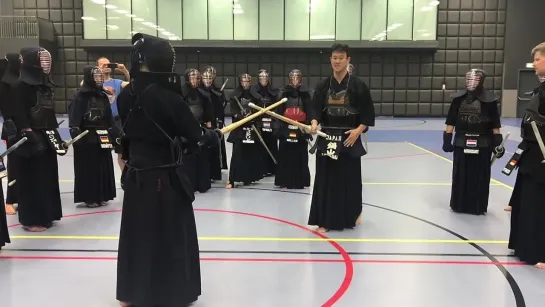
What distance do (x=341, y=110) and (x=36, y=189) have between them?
4022 millimetres

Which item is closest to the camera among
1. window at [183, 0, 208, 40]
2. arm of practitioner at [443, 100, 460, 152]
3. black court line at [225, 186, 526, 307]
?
black court line at [225, 186, 526, 307]

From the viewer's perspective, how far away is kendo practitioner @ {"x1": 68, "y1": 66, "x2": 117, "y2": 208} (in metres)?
6.96

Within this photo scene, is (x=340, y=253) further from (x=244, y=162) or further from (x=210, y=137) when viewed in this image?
(x=244, y=162)

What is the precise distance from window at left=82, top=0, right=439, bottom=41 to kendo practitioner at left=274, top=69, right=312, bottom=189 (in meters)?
16.1

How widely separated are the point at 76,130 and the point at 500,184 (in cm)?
769

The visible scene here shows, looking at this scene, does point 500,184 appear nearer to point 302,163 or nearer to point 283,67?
point 302,163

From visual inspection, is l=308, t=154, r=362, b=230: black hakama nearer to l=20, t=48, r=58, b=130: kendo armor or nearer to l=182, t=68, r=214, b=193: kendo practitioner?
l=182, t=68, r=214, b=193: kendo practitioner

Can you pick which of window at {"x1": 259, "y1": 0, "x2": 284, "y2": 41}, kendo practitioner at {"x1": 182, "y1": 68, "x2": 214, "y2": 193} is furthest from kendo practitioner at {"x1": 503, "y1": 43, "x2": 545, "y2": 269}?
window at {"x1": 259, "y1": 0, "x2": 284, "y2": 41}

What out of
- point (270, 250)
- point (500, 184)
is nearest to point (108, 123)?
point (270, 250)

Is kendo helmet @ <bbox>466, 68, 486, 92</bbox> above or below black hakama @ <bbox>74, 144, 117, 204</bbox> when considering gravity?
above

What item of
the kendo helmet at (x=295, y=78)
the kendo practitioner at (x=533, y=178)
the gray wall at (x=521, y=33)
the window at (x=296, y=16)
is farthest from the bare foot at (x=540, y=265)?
the gray wall at (x=521, y=33)

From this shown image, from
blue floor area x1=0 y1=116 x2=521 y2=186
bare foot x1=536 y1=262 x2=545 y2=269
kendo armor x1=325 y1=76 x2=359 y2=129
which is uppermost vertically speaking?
kendo armor x1=325 y1=76 x2=359 y2=129

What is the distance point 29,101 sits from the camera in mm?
5848

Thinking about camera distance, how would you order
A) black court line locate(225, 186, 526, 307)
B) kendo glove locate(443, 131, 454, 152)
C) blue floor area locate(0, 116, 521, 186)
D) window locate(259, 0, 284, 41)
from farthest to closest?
1. window locate(259, 0, 284, 41)
2. blue floor area locate(0, 116, 521, 186)
3. kendo glove locate(443, 131, 454, 152)
4. black court line locate(225, 186, 526, 307)
